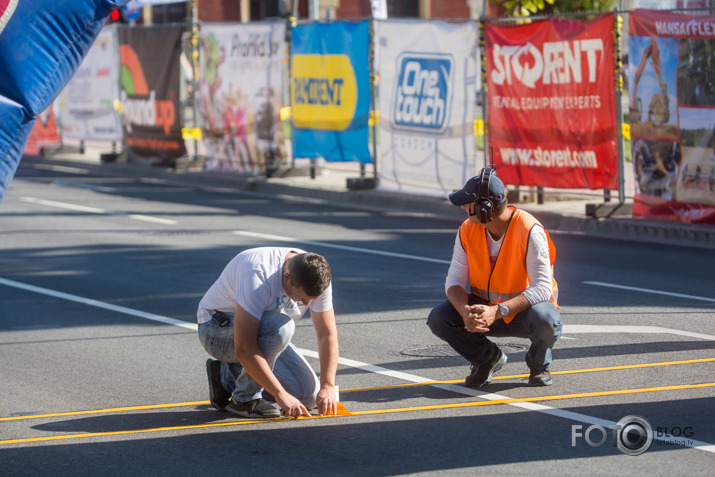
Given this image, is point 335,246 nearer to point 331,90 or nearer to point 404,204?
point 404,204

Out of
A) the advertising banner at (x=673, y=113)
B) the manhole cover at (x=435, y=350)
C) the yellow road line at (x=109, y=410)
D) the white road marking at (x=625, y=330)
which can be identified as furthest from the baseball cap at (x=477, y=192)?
the advertising banner at (x=673, y=113)

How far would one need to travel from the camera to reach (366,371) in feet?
25.6

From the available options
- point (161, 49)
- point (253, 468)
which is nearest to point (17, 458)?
point (253, 468)

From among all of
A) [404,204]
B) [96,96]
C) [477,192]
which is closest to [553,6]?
[404,204]

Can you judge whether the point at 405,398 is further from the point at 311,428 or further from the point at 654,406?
the point at 654,406

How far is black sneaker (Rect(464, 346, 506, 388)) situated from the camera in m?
7.18

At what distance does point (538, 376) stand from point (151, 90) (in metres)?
17.1

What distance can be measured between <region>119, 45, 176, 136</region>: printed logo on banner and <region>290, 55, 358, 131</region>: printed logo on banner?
3846 millimetres

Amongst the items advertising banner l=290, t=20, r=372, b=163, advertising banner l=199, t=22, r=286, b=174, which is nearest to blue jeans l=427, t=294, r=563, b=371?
advertising banner l=290, t=20, r=372, b=163

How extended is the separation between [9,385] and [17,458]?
5.54ft

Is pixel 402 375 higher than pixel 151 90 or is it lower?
lower

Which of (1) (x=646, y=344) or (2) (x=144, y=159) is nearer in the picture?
(1) (x=646, y=344)

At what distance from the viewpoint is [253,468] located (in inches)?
227

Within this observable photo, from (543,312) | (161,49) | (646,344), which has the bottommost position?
(646,344)
